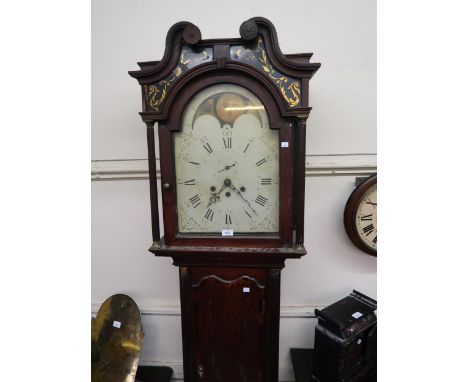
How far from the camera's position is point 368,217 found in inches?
47.3

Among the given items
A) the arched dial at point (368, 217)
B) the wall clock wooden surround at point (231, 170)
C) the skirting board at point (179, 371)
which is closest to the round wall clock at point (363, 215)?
the arched dial at point (368, 217)

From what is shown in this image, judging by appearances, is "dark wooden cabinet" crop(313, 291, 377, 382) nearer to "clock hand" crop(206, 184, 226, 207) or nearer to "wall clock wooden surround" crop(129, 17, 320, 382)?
"wall clock wooden surround" crop(129, 17, 320, 382)

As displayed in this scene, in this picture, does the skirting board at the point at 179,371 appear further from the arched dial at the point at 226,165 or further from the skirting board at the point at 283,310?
the arched dial at the point at 226,165

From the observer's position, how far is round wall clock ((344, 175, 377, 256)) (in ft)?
3.85

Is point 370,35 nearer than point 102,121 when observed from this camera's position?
Yes

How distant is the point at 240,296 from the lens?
97cm

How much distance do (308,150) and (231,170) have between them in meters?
Result: 0.57

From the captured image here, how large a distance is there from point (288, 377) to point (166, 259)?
3.46 ft

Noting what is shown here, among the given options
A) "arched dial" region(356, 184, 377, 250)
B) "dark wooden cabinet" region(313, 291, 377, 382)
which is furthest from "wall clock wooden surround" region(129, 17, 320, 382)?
"arched dial" region(356, 184, 377, 250)

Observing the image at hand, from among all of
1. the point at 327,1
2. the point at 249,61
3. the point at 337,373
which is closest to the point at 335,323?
the point at 337,373

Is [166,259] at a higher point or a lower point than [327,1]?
lower

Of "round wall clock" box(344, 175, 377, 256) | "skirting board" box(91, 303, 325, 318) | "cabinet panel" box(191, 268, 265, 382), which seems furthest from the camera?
"skirting board" box(91, 303, 325, 318)

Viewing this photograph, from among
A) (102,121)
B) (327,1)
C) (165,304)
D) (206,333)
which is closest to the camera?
(206,333)

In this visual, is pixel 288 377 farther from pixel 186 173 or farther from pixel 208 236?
pixel 186 173
